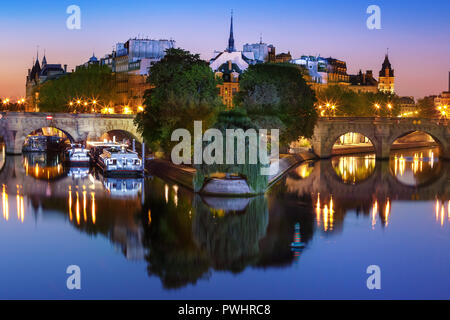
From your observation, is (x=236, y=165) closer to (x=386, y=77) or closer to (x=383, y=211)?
(x=383, y=211)

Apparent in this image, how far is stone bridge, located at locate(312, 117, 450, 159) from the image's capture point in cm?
7575

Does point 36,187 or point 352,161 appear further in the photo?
point 352,161

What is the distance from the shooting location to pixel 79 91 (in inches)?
3994

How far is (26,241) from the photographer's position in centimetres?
3094

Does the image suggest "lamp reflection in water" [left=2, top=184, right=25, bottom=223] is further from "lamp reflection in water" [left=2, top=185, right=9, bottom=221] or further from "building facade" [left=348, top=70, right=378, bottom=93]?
"building facade" [left=348, top=70, right=378, bottom=93]

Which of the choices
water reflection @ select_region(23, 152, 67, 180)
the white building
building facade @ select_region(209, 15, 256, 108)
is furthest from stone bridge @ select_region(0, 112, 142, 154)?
the white building

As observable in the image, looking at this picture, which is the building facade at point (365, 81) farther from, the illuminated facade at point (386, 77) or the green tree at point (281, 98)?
the green tree at point (281, 98)

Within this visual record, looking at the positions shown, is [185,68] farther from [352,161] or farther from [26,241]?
[26,241]

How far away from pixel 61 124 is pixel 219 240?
47161 millimetres

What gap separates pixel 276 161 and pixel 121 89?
76557mm

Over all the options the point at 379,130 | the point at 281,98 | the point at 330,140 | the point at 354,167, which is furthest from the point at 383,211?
the point at 379,130

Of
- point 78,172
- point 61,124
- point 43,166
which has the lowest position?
point 78,172
